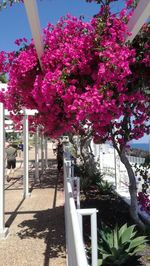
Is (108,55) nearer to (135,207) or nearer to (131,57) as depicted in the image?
(131,57)

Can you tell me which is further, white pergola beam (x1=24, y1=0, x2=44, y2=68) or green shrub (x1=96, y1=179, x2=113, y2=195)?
green shrub (x1=96, y1=179, x2=113, y2=195)

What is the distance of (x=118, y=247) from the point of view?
5328 millimetres

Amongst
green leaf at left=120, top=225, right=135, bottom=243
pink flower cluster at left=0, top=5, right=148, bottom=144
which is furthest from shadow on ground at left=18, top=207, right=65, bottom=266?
pink flower cluster at left=0, top=5, right=148, bottom=144

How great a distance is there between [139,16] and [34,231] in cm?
484

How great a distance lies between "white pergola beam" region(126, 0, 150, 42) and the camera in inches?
159

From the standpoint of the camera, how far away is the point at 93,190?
1238 cm

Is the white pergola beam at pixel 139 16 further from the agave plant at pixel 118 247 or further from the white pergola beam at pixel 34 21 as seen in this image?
the agave plant at pixel 118 247

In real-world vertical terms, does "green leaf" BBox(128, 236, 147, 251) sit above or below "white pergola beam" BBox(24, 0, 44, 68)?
below

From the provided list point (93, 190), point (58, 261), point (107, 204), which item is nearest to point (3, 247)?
point (58, 261)

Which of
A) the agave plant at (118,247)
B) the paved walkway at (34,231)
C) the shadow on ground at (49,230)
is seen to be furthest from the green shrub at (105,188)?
the agave plant at (118,247)

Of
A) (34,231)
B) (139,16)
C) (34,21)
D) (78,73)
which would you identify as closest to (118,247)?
(78,73)

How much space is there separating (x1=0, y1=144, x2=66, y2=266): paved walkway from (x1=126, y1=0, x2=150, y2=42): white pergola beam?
10.3ft

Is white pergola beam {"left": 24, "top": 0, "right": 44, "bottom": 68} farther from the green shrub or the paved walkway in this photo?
the green shrub

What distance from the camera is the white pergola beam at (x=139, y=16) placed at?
13.3 feet
